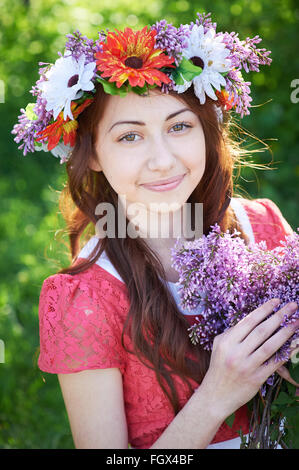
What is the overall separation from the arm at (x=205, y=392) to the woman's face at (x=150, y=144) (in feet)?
1.72

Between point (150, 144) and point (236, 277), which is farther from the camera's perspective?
point (150, 144)

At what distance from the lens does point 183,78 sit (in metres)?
1.75

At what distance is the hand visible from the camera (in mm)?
1521

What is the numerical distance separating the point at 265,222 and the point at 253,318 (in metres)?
0.78

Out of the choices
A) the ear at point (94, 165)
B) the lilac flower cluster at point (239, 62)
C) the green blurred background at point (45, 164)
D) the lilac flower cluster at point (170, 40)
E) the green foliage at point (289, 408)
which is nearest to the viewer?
the green foliage at point (289, 408)

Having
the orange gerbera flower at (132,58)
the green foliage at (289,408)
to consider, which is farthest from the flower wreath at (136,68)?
the green foliage at (289,408)

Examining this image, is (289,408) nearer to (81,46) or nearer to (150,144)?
(150,144)

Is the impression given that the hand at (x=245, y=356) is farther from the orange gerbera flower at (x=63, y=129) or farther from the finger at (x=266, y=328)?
the orange gerbera flower at (x=63, y=129)

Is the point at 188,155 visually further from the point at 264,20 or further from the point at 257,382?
the point at 264,20

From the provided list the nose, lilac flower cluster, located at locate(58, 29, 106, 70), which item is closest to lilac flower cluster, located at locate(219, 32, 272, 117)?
the nose

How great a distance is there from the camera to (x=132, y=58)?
5.62ft

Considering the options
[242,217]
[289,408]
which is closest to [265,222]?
[242,217]

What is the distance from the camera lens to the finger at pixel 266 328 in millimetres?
1496

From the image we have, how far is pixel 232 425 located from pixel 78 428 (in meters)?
0.51
